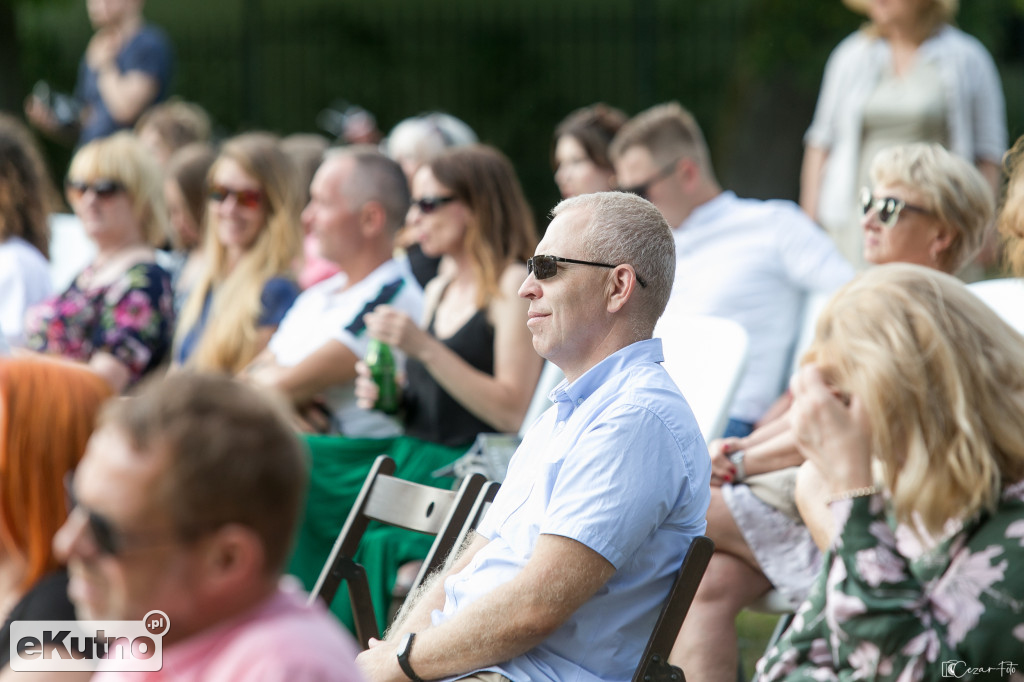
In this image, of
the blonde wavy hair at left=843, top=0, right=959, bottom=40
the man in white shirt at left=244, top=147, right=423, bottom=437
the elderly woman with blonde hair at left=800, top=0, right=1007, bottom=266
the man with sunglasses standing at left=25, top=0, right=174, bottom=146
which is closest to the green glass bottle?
the man in white shirt at left=244, top=147, right=423, bottom=437

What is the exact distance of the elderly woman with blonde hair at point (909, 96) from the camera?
18.7 ft

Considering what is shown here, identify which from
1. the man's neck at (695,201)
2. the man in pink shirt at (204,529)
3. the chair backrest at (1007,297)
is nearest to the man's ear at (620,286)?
the man in pink shirt at (204,529)

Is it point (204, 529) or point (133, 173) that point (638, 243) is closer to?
point (204, 529)

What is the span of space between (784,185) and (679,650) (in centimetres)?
1034

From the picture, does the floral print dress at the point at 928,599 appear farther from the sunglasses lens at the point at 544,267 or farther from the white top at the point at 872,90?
the white top at the point at 872,90

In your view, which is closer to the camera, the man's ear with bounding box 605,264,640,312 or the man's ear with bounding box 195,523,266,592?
the man's ear with bounding box 195,523,266,592

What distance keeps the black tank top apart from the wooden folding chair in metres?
0.95

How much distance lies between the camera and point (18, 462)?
2148mm

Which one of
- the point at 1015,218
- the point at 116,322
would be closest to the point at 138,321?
the point at 116,322

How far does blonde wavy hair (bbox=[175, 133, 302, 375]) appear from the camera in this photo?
17.7ft

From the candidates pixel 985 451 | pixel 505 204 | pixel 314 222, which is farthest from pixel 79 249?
pixel 985 451

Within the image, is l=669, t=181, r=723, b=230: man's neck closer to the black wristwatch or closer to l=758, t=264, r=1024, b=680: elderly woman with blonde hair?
l=758, t=264, r=1024, b=680: elderly woman with blonde hair

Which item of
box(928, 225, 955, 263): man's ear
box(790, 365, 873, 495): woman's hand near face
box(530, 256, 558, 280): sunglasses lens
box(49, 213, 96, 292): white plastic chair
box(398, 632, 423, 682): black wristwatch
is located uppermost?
box(530, 256, 558, 280): sunglasses lens

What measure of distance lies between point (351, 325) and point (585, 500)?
8.32 ft
